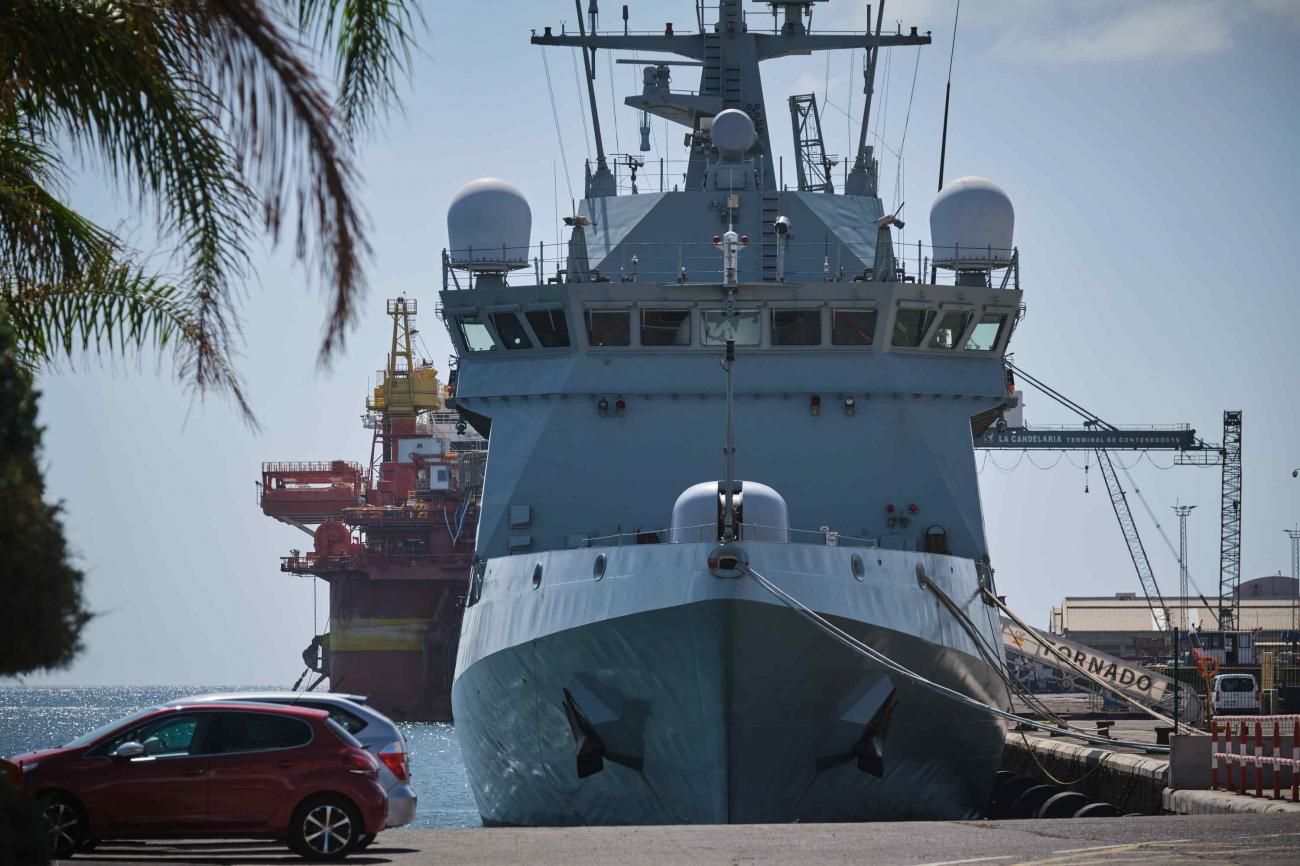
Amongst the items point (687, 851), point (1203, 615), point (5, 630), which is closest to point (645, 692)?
point (687, 851)

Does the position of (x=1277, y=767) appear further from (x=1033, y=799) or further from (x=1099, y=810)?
(x=1033, y=799)

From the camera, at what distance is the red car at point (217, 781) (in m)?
13.7

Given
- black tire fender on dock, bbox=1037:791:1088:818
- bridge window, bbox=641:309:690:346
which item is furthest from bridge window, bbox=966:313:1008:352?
black tire fender on dock, bbox=1037:791:1088:818

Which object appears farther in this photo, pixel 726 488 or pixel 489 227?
pixel 489 227

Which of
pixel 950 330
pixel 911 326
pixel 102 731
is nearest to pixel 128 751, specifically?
pixel 102 731

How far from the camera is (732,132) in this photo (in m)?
26.4

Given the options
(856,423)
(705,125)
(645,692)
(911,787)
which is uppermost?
(705,125)

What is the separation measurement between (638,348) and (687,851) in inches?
419

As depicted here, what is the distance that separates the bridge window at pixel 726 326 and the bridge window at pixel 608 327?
106cm

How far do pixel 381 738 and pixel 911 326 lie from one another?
10.7 meters

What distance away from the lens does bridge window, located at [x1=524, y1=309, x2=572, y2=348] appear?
24.0 m

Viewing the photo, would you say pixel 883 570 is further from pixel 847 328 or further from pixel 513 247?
pixel 513 247

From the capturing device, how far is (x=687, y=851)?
14133mm

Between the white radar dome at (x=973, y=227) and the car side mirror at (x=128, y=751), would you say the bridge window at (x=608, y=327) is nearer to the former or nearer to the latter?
the white radar dome at (x=973, y=227)
